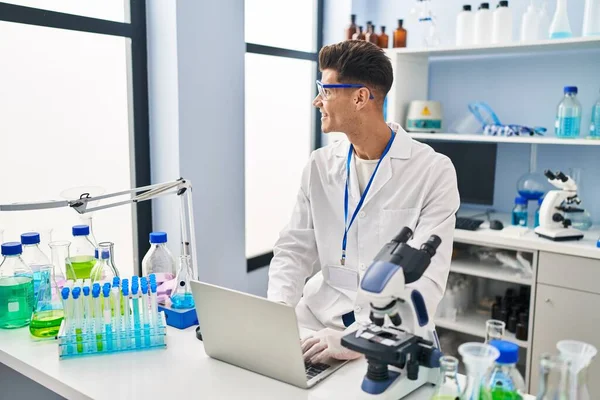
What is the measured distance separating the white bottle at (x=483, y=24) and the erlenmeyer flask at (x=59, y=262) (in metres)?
2.32

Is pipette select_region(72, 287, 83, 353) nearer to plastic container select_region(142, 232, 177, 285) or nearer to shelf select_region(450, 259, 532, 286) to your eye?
plastic container select_region(142, 232, 177, 285)

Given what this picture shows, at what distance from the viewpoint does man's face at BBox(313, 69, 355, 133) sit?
6.19 ft

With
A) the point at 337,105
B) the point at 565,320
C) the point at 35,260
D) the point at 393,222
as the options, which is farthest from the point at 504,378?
the point at 565,320

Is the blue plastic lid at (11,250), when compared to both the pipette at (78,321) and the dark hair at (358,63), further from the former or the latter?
the dark hair at (358,63)

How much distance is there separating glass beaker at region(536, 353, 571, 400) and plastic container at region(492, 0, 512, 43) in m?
2.37

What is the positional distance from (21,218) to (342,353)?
1.54 meters

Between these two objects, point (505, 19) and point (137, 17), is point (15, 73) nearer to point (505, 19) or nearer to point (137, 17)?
point (137, 17)

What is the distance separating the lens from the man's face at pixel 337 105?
189 centimetres

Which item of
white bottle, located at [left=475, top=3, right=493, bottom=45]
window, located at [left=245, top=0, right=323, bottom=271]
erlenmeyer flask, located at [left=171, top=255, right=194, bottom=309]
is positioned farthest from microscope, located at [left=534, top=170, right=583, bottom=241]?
erlenmeyer flask, located at [left=171, top=255, right=194, bottom=309]

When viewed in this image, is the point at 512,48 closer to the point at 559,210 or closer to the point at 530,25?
the point at 530,25

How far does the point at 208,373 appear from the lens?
1402 mm

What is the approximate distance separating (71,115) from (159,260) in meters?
1.04

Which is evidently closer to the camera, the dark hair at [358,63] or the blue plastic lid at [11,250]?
the blue plastic lid at [11,250]

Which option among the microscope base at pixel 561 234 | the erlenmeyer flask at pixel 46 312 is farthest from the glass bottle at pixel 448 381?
the microscope base at pixel 561 234
